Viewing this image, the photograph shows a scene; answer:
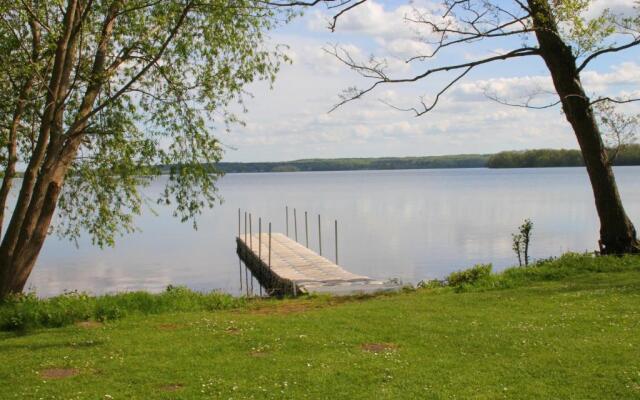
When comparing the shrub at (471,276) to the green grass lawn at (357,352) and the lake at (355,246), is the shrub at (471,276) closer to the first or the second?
the green grass lawn at (357,352)

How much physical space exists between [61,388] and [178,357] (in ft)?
5.26

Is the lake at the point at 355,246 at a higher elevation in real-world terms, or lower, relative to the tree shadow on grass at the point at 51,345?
lower

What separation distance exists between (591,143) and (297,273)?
33.7ft

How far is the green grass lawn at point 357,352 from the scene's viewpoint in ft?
23.1

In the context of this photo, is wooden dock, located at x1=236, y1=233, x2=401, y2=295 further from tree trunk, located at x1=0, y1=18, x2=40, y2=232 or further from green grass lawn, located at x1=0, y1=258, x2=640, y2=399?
tree trunk, located at x1=0, y1=18, x2=40, y2=232

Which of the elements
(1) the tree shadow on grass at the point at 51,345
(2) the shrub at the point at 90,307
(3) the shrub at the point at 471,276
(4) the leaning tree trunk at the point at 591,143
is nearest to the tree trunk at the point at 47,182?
(2) the shrub at the point at 90,307

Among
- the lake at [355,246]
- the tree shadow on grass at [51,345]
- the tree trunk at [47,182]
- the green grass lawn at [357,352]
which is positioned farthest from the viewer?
the lake at [355,246]

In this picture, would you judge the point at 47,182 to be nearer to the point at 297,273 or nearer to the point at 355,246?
the point at 297,273

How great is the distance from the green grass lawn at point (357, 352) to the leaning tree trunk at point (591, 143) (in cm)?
433

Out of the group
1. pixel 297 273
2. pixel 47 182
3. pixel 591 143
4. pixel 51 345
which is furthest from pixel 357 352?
pixel 297 273

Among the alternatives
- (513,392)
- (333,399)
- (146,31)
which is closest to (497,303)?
(513,392)

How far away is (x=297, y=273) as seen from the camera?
2217 centimetres

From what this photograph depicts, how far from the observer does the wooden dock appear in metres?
17.1

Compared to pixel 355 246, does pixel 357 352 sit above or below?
above
